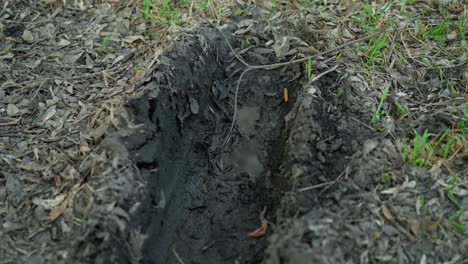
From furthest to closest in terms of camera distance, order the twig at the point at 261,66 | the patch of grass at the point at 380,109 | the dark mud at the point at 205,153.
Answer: the twig at the point at 261,66, the patch of grass at the point at 380,109, the dark mud at the point at 205,153

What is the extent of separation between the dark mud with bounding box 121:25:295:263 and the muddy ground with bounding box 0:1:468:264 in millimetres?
10

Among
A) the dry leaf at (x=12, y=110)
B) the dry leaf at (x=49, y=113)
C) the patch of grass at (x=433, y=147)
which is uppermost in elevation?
the dry leaf at (x=12, y=110)

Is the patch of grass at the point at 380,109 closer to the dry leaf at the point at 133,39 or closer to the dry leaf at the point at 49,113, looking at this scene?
the dry leaf at the point at 133,39

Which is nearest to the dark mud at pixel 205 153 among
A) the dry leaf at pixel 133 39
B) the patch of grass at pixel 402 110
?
the dry leaf at pixel 133 39

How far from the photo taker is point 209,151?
2.87m

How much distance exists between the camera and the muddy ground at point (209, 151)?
2125 mm

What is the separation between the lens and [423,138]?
234 cm

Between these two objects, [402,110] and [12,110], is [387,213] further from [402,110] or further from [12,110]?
[12,110]

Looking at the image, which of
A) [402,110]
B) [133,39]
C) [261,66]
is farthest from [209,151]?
[402,110]

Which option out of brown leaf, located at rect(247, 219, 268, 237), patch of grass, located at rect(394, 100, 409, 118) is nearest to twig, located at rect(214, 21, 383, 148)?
patch of grass, located at rect(394, 100, 409, 118)

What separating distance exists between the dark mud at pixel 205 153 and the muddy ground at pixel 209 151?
10 mm

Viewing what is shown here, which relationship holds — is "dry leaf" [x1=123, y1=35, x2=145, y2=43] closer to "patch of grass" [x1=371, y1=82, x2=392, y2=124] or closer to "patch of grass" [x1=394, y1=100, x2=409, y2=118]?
"patch of grass" [x1=371, y1=82, x2=392, y2=124]

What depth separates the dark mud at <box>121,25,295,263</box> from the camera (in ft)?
7.83

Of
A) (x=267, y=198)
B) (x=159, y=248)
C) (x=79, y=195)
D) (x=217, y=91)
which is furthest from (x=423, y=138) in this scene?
(x=79, y=195)
